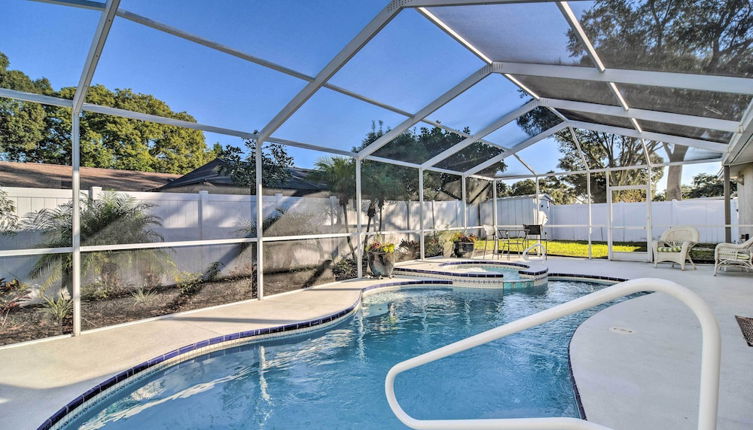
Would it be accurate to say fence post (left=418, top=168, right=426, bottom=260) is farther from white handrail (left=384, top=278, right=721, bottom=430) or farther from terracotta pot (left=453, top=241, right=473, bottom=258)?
white handrail (left=384, top=278, right=721, bottom=430)

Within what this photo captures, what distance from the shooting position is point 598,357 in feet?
10.3

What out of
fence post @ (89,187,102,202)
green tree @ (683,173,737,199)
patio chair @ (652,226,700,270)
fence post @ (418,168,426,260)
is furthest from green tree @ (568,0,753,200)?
green tree @ (683,173,737,199)

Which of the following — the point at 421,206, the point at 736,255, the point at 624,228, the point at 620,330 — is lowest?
the point at 620,330

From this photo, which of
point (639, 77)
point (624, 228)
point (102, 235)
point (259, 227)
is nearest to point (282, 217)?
point (259, 227)

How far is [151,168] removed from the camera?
4730 mm

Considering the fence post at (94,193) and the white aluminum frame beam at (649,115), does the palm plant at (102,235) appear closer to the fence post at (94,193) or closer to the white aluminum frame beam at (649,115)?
the fence post at (94,193)

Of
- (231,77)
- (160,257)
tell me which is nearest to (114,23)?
(231,77)

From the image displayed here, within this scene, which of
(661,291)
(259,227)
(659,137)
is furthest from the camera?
(659,137)

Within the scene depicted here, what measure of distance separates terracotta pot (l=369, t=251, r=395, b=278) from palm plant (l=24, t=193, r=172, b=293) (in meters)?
3.95

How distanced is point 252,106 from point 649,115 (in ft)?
21.2

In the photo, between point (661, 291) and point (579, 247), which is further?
point (579, 247)

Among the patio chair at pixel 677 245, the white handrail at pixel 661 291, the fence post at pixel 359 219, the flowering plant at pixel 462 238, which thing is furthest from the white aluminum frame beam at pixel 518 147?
the white handrail at pixel 661 291

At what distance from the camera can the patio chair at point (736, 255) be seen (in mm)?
6781

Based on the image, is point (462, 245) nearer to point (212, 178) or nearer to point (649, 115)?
point (649, 115)
